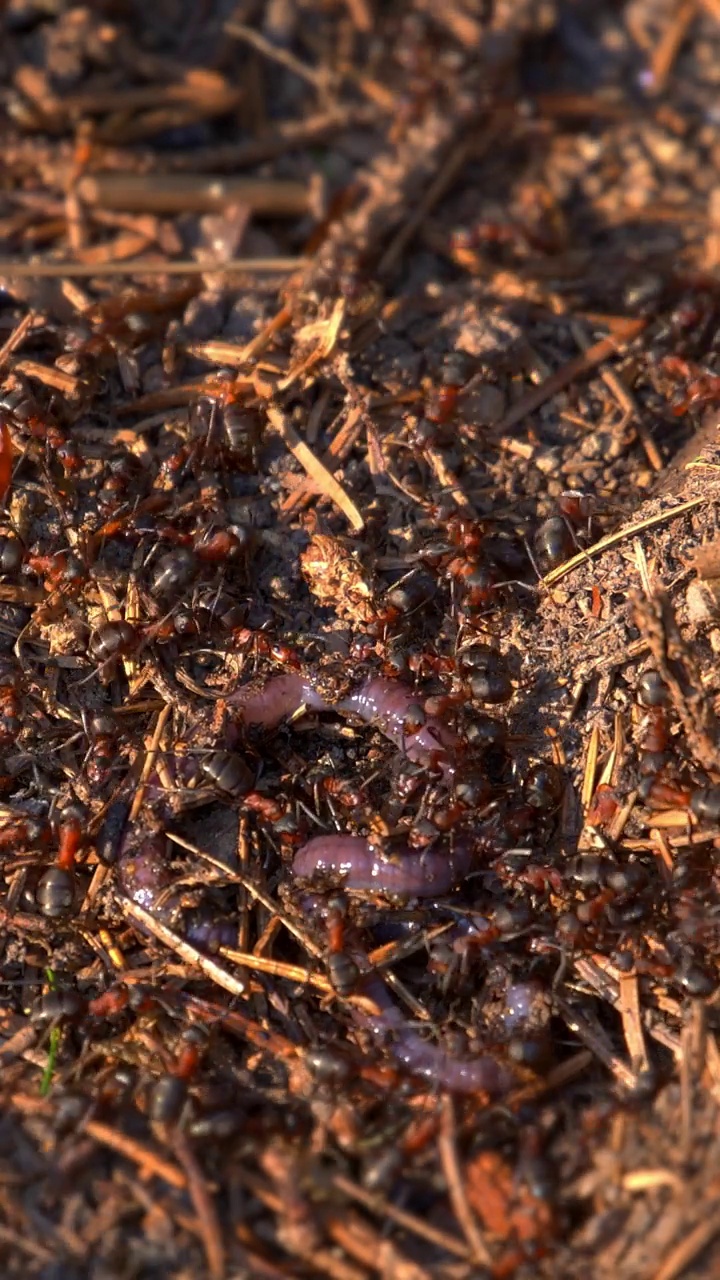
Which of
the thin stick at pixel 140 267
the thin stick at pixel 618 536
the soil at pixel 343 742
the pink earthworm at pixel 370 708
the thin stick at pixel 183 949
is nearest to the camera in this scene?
the soil at pixel 343 742

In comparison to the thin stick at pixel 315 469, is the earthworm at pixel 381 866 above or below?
below

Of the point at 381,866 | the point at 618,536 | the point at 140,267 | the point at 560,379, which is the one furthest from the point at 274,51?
the point at 381,866

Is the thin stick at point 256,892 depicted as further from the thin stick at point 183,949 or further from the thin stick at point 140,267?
the thin stick at point 140,267

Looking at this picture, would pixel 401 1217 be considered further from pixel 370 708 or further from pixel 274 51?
pixel 274 51

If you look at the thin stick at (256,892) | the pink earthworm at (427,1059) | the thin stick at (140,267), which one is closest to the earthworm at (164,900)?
the thin stick at (256,892)

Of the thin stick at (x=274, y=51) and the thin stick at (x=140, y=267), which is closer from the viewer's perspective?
the thin stick at (x=140, y=267)

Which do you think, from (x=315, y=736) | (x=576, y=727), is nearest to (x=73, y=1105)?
(x=315, y=736)

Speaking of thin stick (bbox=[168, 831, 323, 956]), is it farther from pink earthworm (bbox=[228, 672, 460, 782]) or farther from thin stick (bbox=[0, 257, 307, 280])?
thin stick (bbox=[0, 257, 307, 280])
